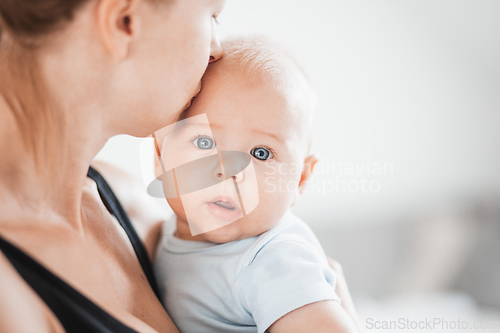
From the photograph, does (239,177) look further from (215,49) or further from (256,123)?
(215,49)

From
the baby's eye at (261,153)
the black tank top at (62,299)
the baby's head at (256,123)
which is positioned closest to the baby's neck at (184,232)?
the baby's head at (256,123)

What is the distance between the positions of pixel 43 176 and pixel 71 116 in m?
0.11

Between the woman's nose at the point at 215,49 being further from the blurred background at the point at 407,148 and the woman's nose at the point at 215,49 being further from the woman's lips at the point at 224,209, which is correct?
the blurred background at the point at 407,148

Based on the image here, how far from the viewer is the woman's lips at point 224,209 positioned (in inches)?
33.1

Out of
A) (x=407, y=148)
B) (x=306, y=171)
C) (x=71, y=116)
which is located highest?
(x=71, y=116)

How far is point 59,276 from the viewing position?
0.58m

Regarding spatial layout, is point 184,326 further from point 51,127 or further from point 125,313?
point 51,127

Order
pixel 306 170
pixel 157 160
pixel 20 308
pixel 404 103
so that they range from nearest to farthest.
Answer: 1. pixel 20 308
2. pixel 157 160
3. pixel 306 170
4. pixel 404 103

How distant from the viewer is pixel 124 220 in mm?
917

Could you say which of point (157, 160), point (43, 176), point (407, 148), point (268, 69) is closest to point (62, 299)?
point (43, 176)

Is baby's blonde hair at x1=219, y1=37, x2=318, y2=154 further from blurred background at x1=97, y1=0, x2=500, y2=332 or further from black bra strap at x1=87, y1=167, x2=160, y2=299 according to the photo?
blurred background at x1=97, y1=0, x2=500, y2=332

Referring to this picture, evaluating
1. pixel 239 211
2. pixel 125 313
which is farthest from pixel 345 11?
pixel 125 313

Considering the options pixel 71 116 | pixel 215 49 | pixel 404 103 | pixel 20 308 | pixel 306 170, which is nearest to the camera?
pixel 20 308

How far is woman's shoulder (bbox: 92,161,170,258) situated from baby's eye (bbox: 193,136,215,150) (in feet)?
0.91
